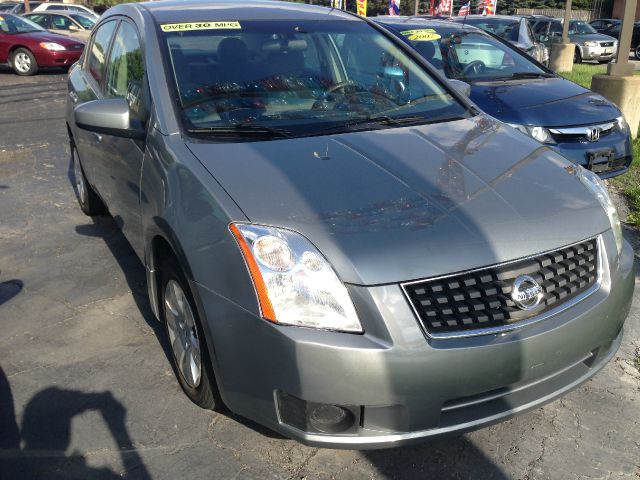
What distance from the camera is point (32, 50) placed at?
1488cm

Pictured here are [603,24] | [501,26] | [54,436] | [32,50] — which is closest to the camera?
[54,436]

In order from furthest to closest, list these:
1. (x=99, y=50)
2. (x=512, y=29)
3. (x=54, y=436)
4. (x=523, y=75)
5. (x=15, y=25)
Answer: (x=15, y=25)
(x=512, y=29)
(x=523, y=75)
(x=99, y=50)
(x=54, y=436)

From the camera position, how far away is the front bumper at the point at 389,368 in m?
2.20

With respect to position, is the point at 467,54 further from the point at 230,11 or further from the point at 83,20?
the point at 83,20

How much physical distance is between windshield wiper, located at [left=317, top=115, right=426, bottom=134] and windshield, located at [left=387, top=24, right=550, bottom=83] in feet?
11.5

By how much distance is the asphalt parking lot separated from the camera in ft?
8.73

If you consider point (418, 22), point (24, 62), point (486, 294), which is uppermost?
point (418, 22)

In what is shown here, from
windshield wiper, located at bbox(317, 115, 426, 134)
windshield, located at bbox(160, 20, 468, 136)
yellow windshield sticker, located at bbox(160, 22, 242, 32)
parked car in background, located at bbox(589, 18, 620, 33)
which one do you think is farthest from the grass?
parked car in background, located at bbox(589, 18, 620, 33)

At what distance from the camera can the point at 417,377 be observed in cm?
221

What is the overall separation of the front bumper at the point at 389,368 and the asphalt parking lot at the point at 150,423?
1.15 feet

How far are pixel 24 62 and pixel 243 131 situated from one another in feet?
46.0

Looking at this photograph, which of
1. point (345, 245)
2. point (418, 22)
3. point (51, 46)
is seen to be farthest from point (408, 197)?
point (51, 46)

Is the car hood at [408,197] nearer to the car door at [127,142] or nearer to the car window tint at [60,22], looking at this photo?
the car door at [127,142]

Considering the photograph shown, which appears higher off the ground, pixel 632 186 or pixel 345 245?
pixel 345 245
